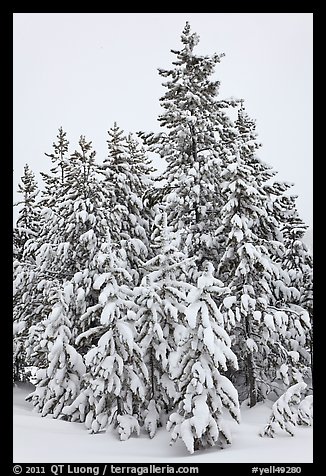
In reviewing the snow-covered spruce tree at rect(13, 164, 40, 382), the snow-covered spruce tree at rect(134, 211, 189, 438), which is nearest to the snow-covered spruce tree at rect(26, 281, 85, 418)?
the snow-covered spruce tree at rect(134, 211, 189, 438)

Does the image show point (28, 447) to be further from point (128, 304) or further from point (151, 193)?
point (151, 193)

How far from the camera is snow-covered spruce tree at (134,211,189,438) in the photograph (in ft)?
43.8

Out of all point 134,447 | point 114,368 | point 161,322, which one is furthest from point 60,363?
point 134,447

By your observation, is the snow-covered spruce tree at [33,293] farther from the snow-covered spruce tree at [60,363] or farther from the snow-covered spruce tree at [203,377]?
the snow-covered spruce tree at [203,377]

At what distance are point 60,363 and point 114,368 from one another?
2603 millimetres

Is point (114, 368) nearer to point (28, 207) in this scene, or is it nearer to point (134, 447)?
point (134, 447)

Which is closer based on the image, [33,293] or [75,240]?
[75,240]

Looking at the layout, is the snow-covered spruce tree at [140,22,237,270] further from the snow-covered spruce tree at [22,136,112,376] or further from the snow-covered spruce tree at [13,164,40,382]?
the snow-covered spruce tree at [13,164,40,382]

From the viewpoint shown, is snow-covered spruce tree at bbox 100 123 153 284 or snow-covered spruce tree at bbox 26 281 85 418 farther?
snow-covered spruce tree at bbox 100 123 153 284

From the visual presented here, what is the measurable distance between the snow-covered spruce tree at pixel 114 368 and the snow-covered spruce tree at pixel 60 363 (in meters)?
0.97

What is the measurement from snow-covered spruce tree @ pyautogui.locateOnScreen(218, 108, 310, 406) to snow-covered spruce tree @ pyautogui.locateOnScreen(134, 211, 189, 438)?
Answer: 2137 millimetres

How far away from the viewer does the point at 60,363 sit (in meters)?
14.7

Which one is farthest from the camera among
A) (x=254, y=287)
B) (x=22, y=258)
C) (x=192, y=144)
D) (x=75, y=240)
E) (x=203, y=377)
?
(x=22, y=258)

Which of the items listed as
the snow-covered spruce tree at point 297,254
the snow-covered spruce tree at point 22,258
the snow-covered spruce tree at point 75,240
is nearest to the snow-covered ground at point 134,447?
the snow-covered spruce tree at point 75,240
